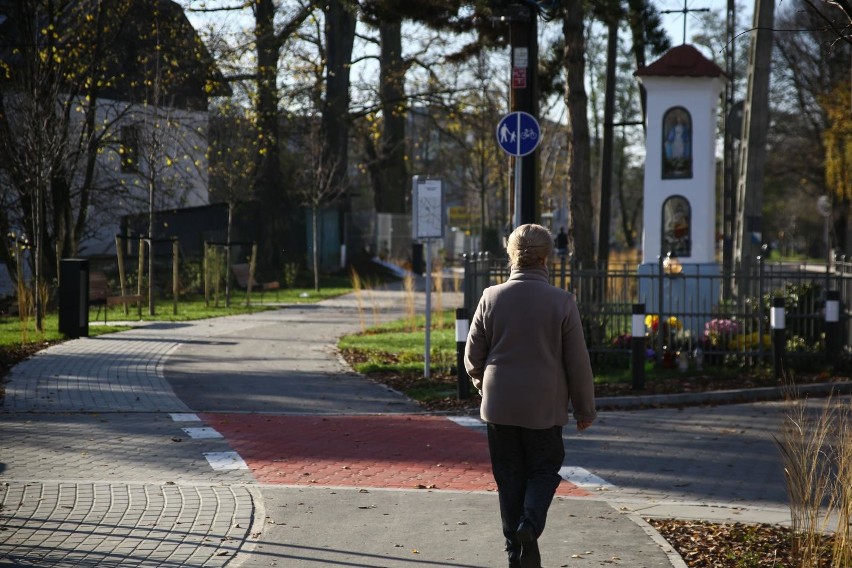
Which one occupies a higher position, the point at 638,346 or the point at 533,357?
the point at 533,357

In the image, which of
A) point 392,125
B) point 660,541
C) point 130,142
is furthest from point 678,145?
point 392,125

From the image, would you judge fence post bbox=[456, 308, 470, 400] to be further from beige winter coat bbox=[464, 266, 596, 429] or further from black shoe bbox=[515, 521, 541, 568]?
black shoe bbox=[515, 521, 541, 568]

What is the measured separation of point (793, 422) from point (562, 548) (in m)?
1.57

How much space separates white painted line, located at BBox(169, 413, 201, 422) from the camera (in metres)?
11.2

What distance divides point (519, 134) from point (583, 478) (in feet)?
17.7

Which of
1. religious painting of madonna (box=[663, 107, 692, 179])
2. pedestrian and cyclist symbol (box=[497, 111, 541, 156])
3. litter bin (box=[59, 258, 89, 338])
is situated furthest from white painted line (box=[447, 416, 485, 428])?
religious painting of madonna (box=[663, 107, 692, 179])

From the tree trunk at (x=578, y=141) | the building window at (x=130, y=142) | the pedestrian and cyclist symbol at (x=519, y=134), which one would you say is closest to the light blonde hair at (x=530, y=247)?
the pedestrian and cyclist symbol at (x=519, y=134)

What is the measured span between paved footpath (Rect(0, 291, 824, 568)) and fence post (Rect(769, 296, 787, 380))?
1.26m

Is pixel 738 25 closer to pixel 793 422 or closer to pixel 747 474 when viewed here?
pixel 747 474

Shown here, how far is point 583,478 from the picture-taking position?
8.84 meters

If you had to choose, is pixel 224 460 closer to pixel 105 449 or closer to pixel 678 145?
pixel 105 449

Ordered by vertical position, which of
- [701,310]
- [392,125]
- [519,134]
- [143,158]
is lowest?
[701,310]

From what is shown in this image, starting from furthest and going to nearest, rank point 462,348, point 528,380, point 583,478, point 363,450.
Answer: point 462,348 → point 363,450 → point 583,478 → point 528,380

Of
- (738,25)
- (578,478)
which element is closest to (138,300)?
(578,478)
